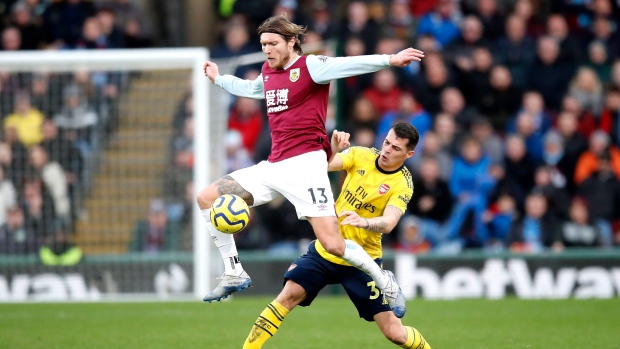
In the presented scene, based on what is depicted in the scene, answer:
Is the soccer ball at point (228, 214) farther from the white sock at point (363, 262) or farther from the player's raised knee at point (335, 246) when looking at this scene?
the white sock at point (363, 262)

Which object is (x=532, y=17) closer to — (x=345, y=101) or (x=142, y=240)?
(x=345, y=101)

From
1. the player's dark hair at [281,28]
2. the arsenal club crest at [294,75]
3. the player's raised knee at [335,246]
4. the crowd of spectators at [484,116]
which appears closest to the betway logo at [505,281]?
the crowd of spectators at [484,116]

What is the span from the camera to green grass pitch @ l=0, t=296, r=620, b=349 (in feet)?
32.3

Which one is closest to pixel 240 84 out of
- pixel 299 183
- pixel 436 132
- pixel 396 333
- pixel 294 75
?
pixel 294 75

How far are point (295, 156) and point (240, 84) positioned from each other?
0.91 m

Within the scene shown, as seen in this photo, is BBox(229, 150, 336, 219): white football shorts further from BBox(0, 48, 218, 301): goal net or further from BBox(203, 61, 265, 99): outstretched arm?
BBox(0, 48, 218, 301): goal net

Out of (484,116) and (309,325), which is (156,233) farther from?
(484,116)

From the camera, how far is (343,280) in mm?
8305

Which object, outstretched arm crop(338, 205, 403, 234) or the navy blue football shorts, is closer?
outstretched arm crop(338, 205, 403, 234)

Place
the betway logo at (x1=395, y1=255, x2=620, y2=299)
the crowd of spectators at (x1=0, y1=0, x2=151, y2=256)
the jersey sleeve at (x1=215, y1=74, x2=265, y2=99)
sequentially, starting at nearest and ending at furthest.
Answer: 1. the jersey sleeve at (x1=215, y1=74, x2=265, y2=99)
2. the betway logo at (x1=395, y1=255, x2=620, y2=299)
3. the crowd of spectators at (x1=0, y1=0, x2=151, y2=256)

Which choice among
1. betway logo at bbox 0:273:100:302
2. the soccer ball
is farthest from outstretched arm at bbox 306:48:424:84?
betway logo at bbox 0:273:100:302

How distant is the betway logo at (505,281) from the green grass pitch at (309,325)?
788mm

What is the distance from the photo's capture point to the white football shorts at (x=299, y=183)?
8.04 m

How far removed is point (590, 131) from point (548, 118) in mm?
690
